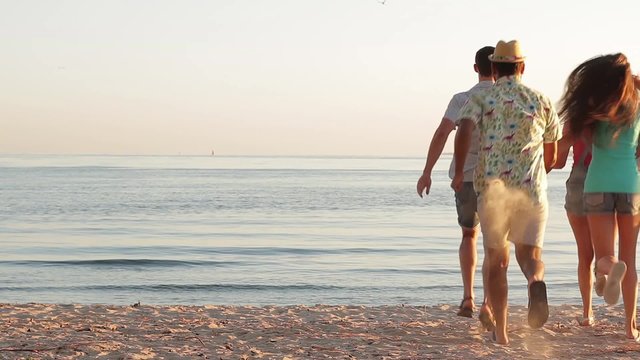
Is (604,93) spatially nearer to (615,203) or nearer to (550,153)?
(550,153)

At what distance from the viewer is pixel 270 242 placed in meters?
18.2

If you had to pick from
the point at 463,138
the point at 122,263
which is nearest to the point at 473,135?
the point at 463,138

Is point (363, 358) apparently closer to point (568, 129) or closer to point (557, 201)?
point (568, 129)

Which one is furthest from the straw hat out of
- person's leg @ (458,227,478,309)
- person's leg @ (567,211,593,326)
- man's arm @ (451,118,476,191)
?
person's leg @ (458,227,478,309)

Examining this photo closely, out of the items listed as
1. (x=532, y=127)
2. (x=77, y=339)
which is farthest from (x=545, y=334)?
(x=77, y=339)

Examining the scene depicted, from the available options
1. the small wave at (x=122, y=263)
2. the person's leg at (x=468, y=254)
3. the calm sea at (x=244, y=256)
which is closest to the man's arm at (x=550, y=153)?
the person's leg at (x=468, y=254)

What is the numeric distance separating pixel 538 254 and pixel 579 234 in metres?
1.13

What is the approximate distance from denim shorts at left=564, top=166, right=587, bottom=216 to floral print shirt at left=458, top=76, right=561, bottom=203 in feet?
2.76

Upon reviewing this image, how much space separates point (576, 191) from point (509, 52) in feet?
4.27

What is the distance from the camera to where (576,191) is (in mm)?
6297

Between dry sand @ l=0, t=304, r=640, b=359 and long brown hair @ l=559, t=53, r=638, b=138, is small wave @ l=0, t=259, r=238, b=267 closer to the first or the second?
dry sand @ l=0, t=304, r=640, b=359

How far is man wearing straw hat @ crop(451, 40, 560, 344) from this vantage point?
542 centimetres

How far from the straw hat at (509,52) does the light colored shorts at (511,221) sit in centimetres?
81

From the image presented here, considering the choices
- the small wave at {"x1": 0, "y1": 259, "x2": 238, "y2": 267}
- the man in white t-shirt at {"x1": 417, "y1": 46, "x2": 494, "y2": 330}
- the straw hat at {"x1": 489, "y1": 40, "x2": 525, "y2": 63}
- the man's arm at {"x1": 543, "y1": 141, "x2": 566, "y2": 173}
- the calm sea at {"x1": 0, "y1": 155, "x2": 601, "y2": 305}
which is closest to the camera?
the straw hat at {"x1": 489, "y1": 40, "x2": 525, "y2": 63}
